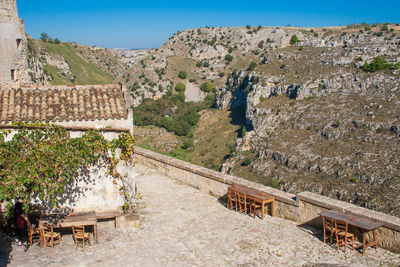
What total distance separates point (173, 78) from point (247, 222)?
281 ft

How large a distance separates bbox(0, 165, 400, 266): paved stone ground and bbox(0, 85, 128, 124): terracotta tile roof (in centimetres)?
289

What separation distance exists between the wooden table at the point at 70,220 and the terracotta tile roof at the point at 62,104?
2310 mm

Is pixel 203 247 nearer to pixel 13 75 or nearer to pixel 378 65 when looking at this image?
pixel 13 75

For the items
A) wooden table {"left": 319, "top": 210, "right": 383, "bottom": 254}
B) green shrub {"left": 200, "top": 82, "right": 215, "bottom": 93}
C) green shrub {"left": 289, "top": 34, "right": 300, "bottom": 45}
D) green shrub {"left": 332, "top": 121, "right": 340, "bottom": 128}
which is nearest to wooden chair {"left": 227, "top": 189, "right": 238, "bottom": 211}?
wooden table {"left": 319, "top": 210, "right": 383, "bottom": 254}

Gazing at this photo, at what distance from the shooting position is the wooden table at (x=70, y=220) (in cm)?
731

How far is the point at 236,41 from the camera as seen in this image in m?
101

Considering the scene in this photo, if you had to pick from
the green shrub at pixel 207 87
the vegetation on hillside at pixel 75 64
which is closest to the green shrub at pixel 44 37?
the vegetation on hillside at pixel 75 64

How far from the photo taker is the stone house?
8023 mm

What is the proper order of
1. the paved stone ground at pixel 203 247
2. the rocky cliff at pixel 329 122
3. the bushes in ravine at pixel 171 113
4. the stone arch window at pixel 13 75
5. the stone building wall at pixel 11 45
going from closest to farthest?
the paved stone ground at pixel 203 247
the stone building wall at pixel 11 45
the stone arch window at pixel 13 75
the rocky cliff at pixel 329 122
the bushes in ravine at pixel 171 113

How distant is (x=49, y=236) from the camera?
711 centimetres

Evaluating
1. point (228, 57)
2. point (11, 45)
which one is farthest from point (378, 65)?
point (11, 45)

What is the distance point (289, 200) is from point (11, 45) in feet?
37.6

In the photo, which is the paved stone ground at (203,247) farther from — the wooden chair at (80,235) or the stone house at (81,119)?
the stone house at (81,119)

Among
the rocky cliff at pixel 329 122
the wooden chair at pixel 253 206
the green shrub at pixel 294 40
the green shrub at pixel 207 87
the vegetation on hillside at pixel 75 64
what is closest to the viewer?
the wooden chair at pixel 253 206
